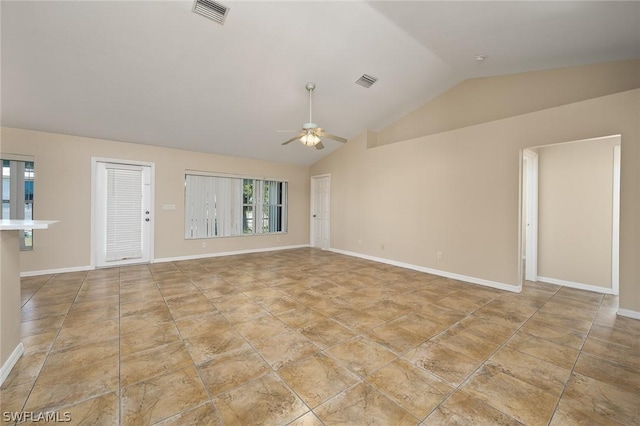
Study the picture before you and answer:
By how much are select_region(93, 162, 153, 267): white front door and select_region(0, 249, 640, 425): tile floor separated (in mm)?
1398

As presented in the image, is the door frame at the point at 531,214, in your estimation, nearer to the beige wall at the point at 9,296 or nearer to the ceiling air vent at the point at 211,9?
the ceiling air vent at the point at 211,9

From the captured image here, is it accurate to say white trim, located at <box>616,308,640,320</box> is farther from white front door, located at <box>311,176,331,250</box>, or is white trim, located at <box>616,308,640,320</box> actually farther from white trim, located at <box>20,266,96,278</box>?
white trim, located at <box>20,266,96,278</box>

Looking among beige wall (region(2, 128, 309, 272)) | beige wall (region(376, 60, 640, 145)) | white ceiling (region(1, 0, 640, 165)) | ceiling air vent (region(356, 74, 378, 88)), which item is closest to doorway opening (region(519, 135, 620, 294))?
beige wall (region(376, 60, 640, 145))

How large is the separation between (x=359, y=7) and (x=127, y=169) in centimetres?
528

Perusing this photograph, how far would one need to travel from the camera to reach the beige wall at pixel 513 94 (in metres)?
3.59

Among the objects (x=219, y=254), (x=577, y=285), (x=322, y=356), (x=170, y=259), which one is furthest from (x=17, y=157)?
(x=577, y=285)

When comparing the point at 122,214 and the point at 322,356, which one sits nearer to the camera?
the point at 322,356

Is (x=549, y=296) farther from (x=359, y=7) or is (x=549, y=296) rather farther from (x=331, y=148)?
(x=331, y=148)

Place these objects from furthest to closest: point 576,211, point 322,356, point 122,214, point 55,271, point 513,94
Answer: point 122,214 → point 55,271 → point 513,94 → point 576,211 → point 322,356

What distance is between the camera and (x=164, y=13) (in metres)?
2.93

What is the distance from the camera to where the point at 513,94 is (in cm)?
445

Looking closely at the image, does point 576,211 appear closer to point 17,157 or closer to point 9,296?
point 9,296

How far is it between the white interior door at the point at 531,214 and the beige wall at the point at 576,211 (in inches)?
3.4

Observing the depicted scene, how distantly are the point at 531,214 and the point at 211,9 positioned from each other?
578 centimetres
